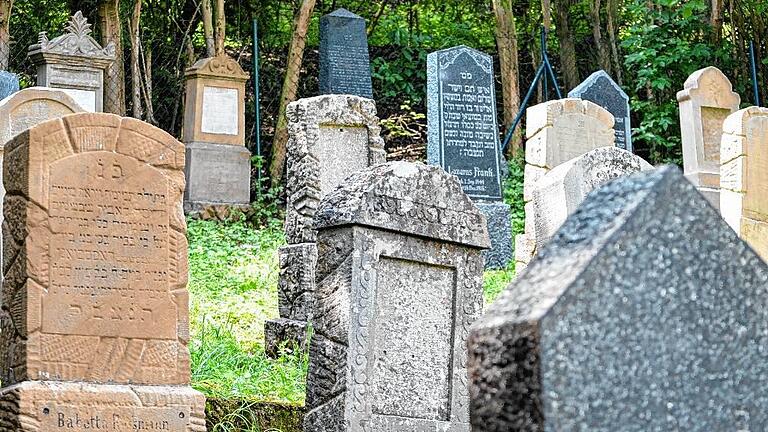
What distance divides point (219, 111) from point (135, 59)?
6.91 ft

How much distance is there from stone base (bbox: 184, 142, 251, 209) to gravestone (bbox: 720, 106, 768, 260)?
345 inches

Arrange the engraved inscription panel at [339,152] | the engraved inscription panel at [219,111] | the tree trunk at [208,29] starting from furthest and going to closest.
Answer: the tree trunk at [208,29] < the engraved inscription panel at [219,111] < the engraved inscription panel at [339,152]

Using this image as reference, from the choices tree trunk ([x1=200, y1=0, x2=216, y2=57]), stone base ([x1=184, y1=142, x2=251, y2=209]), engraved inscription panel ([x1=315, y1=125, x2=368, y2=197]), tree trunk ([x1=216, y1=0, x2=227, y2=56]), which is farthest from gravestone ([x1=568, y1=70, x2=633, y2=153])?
engraved inscription panel ([x1=315, y1=125, x2=368, y2=197])

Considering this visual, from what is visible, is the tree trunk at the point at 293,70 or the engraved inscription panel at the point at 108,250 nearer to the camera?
the engraved inscription panel at the point at 108,250

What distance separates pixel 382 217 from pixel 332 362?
0.72 metres

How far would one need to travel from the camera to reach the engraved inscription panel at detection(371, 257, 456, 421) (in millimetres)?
6230

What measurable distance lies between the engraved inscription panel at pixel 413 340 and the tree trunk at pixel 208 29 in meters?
13.4

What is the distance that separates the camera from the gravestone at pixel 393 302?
6148 mm

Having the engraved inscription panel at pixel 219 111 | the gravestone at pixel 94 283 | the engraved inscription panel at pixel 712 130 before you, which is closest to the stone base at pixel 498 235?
the engraved inscription panel at pixel 712 130

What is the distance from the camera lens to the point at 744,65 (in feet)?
68.2

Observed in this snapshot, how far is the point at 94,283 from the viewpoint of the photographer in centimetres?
585

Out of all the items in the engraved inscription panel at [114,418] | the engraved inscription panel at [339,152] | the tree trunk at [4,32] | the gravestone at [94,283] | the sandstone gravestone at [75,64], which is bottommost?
the engraved inscription panel at [114,418]

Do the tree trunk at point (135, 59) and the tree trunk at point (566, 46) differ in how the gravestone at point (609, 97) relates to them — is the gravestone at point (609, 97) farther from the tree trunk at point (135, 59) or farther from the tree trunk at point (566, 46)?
the tree trunk at point (135, 59)

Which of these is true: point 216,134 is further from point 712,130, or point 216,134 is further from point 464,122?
point 712,130
